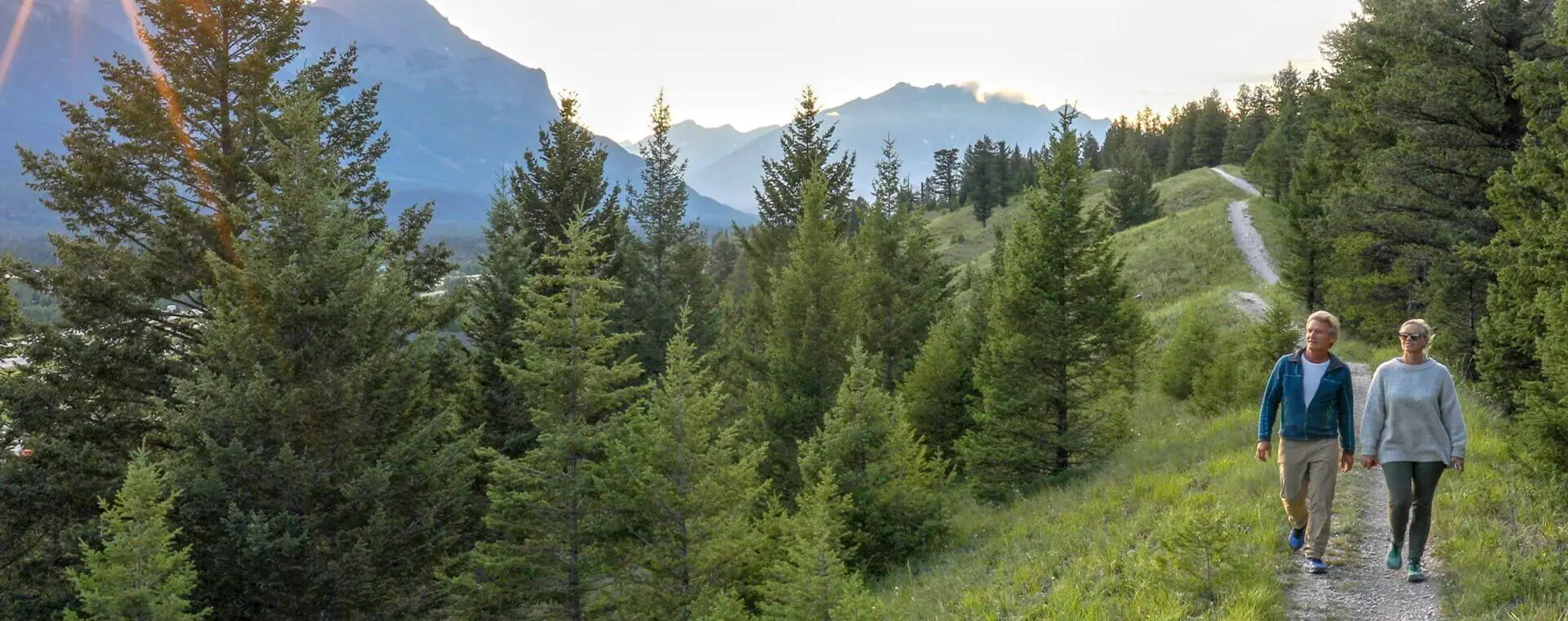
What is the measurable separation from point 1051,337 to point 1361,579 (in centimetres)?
794

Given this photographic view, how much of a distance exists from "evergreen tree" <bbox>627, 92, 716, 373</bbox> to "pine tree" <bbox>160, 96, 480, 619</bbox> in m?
10.0

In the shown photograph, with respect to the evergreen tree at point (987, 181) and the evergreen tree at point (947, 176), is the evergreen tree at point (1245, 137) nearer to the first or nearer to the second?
the evergreen tree at point (987, 181)

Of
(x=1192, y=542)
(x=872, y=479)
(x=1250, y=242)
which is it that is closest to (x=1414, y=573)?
(x=1192, y=542)

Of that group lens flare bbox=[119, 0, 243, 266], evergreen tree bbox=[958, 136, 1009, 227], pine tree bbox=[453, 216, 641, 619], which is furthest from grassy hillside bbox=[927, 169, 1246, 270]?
lens flare bbox=[119, 0, 243, 266]

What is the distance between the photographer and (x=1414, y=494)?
23.4ft

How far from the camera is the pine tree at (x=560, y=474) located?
12469 mm

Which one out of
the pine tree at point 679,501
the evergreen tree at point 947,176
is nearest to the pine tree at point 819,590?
the pine tree at point 679,501

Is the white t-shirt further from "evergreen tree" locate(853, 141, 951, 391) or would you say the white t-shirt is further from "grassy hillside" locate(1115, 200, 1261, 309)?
"grassy hillside" locate(1115, 200, 1261, 309)

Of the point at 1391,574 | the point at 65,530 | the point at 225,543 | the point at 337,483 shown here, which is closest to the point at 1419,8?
the point at 1391,574

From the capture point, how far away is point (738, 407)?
26891 mm

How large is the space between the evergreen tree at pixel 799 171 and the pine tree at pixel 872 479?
52.5 ft

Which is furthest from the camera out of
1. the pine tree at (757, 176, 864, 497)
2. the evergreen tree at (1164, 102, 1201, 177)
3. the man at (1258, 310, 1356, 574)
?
the evergreen tree at (1164, 102, 1201, 177)

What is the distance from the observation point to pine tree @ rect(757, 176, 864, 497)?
18.3 meters

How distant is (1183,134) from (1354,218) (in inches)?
3675
